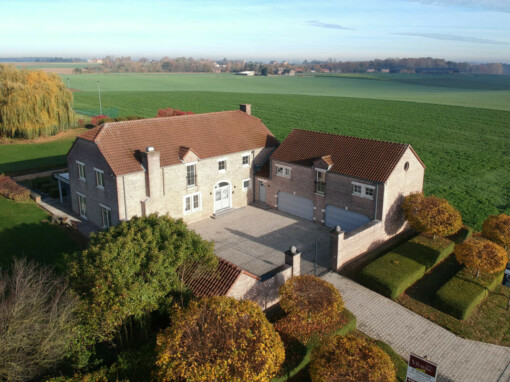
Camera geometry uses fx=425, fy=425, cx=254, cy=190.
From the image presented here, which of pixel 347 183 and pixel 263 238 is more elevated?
pixel 347 183

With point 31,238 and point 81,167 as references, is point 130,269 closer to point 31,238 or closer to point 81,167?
point 31,238

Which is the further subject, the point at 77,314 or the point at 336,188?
the point at 336,188

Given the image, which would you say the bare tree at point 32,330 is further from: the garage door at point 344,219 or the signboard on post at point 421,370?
the garage door at point 344,219

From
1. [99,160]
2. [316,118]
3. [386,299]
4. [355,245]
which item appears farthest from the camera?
[316,118]

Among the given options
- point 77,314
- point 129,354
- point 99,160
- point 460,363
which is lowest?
point 460,363

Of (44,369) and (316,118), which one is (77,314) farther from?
(316,118)

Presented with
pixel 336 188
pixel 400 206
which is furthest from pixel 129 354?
pixel 400 206

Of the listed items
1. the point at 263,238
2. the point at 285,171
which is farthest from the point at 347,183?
the point at 263,238

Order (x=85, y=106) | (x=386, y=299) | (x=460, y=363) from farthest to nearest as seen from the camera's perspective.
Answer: (x=85, y=106), (x=386, y=299), (x=460, y=363)
